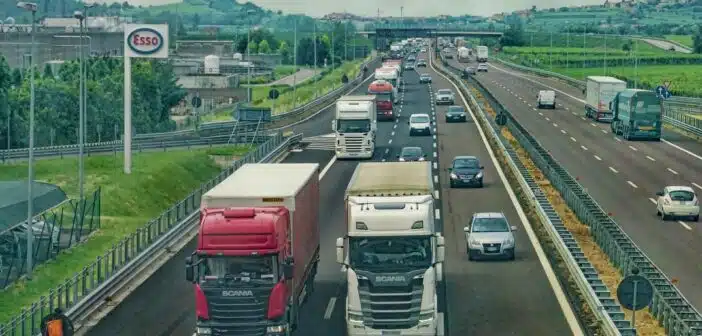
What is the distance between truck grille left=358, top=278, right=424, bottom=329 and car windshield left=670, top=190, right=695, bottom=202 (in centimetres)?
2809

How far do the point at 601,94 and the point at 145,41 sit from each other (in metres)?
47.4

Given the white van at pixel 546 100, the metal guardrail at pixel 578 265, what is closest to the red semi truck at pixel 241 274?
the metal guardrail at pixel 578 265

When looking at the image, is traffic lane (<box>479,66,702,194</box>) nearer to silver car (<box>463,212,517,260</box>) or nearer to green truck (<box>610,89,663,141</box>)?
green truck (<box>610,89,663,141</box>)

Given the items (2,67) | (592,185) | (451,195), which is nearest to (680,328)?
(451,195)

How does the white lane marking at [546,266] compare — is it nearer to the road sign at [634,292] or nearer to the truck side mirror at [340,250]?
the road sign at [634,292]

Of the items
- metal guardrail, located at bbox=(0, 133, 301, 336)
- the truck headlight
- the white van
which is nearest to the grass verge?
the truck headlight

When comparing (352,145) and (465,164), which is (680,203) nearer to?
(465,164)

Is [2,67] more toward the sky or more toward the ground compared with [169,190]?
more toward the sky

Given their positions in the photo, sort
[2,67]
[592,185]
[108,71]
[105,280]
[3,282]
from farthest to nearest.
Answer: [108,71] → [2,67] → [592,185] → [3,282] → [105,280]

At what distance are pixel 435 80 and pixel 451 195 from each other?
114100 millimetres

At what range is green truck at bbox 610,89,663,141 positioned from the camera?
287ft

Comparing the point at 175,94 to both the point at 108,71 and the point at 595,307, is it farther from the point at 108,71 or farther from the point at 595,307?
the point at 595,307

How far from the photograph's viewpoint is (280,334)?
92.8 feet

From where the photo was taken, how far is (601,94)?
105m
